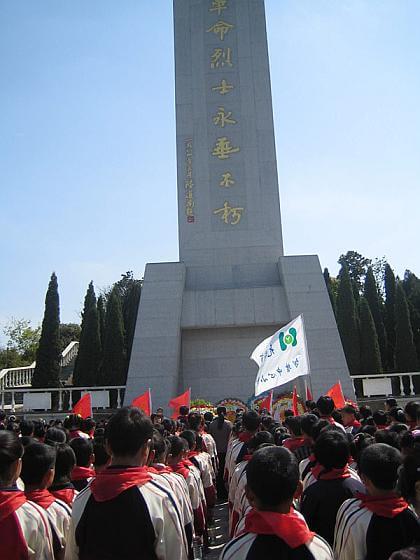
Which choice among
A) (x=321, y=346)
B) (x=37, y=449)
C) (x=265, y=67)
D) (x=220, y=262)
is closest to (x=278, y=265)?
(x=220, y=262)

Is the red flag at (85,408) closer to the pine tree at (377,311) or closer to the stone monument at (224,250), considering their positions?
the stone monument at (224,250)

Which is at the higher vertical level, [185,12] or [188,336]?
[185,12]

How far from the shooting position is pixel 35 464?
259 cm

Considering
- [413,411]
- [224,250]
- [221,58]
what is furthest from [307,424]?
[221,58]

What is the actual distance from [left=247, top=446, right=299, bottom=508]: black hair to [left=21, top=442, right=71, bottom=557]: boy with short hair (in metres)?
1.05

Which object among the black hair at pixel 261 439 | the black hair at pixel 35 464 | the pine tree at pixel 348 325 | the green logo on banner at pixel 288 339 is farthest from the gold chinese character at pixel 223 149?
the black hair at pixel 35 464

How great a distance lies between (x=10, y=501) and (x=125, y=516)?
0.52 meters

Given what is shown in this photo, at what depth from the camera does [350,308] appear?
71.4 ft

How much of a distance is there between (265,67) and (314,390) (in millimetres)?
10329

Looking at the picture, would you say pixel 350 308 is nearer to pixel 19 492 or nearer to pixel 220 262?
pixel 220 262

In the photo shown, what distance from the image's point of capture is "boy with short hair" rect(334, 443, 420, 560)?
2207mm

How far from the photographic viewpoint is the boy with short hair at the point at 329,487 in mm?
2805

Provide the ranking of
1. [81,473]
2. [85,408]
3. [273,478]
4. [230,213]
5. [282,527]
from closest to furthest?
[282,527]
[273,478]
[81,473]
[85,408]
[230,213]

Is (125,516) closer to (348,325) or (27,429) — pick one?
(27,429)
